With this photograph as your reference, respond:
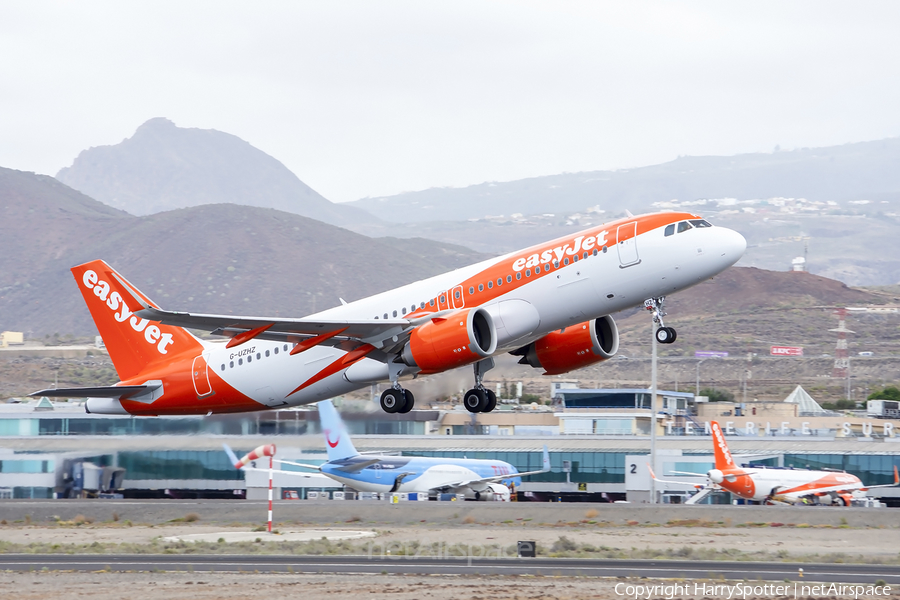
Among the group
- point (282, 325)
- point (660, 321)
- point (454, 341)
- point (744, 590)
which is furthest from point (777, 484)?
point (282, 325)

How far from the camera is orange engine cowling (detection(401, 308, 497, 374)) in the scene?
33094mm

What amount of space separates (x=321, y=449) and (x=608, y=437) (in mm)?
25005

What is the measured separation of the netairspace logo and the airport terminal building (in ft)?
67.9

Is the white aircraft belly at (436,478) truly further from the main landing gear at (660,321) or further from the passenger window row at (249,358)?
the main landing gear at (660,321)

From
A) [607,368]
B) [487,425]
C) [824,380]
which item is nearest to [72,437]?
[487,425]

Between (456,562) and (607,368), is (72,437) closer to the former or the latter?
(456,562)

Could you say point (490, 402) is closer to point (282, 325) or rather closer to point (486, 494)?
point (282, 325)

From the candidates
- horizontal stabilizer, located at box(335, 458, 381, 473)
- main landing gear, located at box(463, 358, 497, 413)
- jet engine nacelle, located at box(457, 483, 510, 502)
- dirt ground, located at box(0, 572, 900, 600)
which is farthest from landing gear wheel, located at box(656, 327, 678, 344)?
horizontal stabilizer, located at box(335, 458, 381, 473)

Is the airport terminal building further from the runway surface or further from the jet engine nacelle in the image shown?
the runway surface

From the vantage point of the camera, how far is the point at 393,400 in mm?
35688

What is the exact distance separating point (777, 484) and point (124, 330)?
3616cm

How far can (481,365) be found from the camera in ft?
124

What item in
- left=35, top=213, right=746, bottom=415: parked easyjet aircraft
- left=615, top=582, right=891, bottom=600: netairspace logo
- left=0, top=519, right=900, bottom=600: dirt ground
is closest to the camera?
left=615, top=582, right=891, bottom=600: netairspace logo

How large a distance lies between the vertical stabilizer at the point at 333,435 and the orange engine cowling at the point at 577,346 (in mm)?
16673
